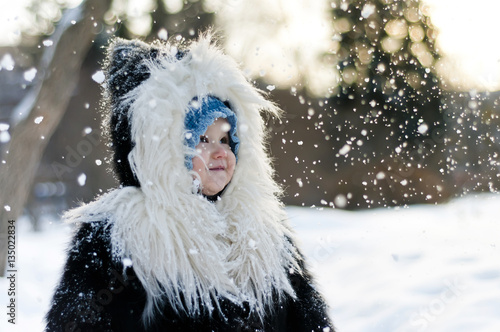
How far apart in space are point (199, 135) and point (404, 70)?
817 cm

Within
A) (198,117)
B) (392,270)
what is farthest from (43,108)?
(392,270)

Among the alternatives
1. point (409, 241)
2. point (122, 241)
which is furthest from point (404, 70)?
point (122, 241)

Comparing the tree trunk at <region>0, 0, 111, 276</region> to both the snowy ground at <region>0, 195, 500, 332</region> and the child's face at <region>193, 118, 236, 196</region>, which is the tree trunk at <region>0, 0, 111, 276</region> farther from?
the child's face at <region>193, 118, 236, 196</region>

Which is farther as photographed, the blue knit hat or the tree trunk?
the tree trunk

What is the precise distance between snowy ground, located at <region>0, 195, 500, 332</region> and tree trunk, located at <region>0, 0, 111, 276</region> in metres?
0.65

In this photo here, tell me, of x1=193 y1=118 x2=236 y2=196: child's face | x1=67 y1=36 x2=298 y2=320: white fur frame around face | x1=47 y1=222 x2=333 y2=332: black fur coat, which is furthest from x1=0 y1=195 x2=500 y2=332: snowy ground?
x1=193 y1=118 x2=236 y2=196: child's face

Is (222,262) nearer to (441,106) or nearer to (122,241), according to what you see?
(122,241)

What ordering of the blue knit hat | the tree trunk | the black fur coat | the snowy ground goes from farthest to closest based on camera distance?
1. the tree trunk
2. the snowy ground
3. the blue knit hat
4. the black fur coat

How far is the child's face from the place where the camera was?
177 centimetres

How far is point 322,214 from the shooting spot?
841 centimetres

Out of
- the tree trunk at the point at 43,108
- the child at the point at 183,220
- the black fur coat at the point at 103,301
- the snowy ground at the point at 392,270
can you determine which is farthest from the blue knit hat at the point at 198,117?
the tree trunk at the point at 43,108

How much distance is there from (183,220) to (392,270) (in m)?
3.62

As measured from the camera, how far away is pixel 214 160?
181 centimetres

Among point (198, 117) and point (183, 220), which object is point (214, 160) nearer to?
point (198, 117)
